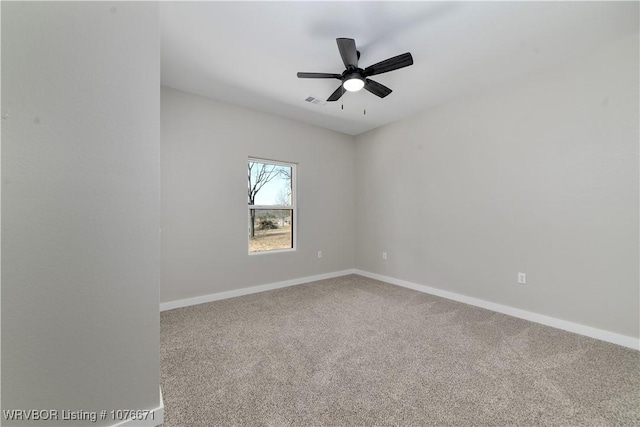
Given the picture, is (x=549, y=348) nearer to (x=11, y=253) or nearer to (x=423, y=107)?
(x=423, y=107)

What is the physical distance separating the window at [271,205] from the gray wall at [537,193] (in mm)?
1782

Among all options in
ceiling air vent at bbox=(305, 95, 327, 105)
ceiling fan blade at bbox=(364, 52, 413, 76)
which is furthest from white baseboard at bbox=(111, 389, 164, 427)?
ceiling air vent at bbox=(305, 95, 327, 105)

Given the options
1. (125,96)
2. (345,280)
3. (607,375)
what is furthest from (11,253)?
(345,280)

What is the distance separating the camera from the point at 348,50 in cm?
202

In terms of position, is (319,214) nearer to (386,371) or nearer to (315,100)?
(315,100)

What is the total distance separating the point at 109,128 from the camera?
1274 millimetres

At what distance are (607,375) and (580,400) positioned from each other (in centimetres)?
49

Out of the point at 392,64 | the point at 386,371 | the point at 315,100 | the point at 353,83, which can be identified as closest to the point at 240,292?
the point at 386,371

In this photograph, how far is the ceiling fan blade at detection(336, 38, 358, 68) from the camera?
1.91 meters

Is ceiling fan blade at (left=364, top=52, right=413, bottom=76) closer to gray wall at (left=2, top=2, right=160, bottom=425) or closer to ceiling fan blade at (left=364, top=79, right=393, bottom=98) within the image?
ceiling fan blade at (left=364, top=79, right=393, bottom=98)

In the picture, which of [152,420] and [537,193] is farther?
[537,193]

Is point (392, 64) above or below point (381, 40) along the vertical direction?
below

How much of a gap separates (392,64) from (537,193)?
2.04 metres

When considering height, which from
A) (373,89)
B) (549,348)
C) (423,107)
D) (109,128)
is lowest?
(549,348)
